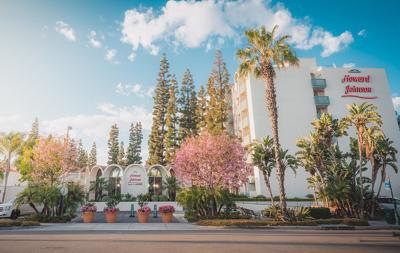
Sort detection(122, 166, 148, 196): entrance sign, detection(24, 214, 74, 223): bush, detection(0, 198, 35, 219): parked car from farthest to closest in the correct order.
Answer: detection(122, 166, 148, 196): entrance sign, detection(0, 198, 35, 219): parked car, detection(24, 214, 74, 223): bush

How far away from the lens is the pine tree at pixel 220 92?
39.5 meters

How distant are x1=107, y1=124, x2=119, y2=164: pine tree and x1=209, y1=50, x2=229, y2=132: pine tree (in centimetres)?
3043

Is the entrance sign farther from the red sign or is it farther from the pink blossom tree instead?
the red sign

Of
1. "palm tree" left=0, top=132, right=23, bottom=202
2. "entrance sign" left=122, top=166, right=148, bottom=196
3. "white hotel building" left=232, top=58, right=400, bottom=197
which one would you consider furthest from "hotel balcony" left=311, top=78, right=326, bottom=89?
"palm tree" left=0, top=132, right=23, bottom=202

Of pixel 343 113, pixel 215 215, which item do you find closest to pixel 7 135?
pixel 215 215

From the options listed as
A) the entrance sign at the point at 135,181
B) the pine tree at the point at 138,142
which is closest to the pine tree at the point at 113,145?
the pine tree at the point at 138,142

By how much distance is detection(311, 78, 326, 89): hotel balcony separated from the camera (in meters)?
36.8

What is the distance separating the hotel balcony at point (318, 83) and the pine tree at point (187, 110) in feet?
68.4

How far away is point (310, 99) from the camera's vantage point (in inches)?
1425

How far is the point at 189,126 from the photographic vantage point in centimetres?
4597

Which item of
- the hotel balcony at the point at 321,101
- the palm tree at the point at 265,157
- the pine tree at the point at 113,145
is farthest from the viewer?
the pine tree at the point at 113,145

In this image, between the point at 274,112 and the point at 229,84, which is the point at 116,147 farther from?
the point at 274,112

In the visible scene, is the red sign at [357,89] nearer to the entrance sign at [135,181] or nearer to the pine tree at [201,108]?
the pine tree at [201,108]

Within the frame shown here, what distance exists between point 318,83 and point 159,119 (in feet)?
90.9
